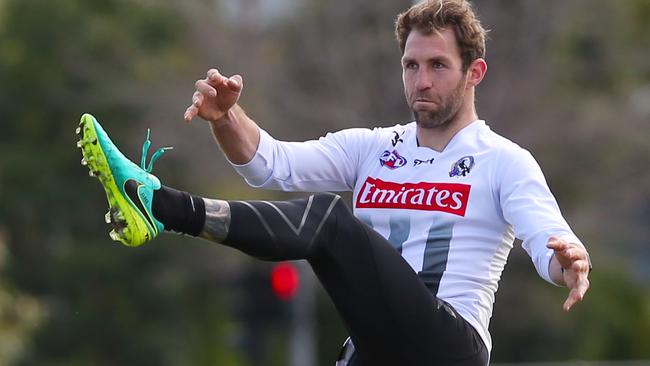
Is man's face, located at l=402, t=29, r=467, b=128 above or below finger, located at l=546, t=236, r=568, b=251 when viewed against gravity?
above

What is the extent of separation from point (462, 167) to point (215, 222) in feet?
4.32

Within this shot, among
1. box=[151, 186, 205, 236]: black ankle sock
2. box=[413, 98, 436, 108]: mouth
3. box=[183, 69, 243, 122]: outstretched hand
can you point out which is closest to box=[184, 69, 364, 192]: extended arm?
box=[183, 69, 243, 122]: outstretched hand

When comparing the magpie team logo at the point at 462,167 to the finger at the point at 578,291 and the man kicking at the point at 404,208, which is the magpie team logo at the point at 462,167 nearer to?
the man kicking at the point at 404,208

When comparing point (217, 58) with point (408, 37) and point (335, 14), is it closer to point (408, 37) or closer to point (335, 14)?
point (335, 14)

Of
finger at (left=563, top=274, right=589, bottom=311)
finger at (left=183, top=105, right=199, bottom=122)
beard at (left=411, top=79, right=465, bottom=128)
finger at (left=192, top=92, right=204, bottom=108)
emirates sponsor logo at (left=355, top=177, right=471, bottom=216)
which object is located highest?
finger at (left=192, top=92, right=204, bottom=108)

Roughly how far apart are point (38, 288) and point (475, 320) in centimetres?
2235

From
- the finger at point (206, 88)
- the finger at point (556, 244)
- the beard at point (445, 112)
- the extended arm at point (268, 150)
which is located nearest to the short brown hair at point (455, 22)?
the beard at point (445, 112)

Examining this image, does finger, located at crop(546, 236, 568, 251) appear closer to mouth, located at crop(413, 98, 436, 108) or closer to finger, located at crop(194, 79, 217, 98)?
mouth, located at crop(413, 98, 436, 108)

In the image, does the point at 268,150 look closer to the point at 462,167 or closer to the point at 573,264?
the point at 462,167

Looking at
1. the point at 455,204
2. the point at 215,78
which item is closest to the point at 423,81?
the point at 455,204

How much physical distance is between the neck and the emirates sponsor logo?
239 millimetres

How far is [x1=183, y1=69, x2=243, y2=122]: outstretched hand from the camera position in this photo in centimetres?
644

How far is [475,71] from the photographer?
6629 millimetres

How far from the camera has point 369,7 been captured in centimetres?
2867
